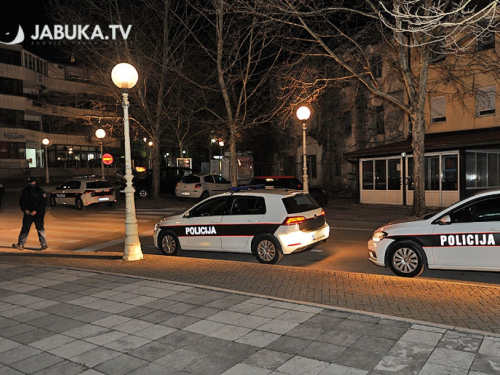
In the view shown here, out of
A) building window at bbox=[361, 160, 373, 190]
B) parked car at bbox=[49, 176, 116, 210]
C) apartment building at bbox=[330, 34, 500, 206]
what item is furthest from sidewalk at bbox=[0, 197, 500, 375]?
building window at bbox=[361, 160, 373, 190]

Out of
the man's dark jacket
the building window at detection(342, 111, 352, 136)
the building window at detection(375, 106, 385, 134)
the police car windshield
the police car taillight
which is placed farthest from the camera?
the building window at detection(342, 111, 352, 136)

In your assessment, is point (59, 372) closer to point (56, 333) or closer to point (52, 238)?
point (56, 333)

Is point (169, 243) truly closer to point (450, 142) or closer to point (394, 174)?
point (450, 142)

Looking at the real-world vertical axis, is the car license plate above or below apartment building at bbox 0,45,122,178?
below

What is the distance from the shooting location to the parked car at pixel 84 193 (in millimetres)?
22094

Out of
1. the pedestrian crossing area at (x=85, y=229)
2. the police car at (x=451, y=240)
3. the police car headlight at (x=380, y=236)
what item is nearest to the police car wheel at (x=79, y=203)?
the pedestrian crossing area at (x=85, y=229)

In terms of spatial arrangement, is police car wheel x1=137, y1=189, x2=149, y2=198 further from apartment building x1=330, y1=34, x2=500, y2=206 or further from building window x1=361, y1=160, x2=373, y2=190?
building window x1=361, y1=160, x2=373, y2=190

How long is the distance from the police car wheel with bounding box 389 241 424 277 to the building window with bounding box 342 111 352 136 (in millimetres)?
24636

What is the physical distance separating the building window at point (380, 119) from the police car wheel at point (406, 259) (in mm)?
21867

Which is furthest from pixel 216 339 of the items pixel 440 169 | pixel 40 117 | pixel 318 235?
pixel 40 117

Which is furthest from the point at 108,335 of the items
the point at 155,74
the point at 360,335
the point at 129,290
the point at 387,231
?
the point at 155,74

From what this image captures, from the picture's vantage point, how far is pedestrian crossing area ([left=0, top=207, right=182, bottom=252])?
13133 millimetres

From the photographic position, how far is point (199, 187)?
24359 mm

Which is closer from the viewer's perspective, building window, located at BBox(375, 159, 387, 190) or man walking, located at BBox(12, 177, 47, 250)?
man walking, located at BBox(12, 177, 47, 250)
